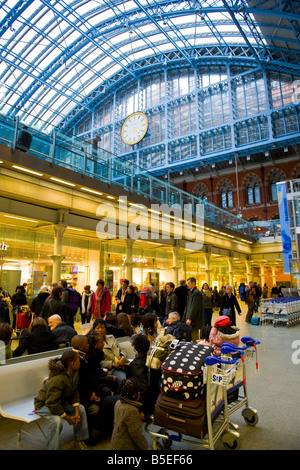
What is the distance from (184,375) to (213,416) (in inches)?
24.6

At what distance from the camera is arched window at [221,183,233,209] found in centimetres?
3937

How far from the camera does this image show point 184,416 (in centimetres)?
304

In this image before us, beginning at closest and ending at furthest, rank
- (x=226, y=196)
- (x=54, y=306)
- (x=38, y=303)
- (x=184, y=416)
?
(x=184, y=416), (x=54, y=306), (x=38, y=303), (x=226, y=196)

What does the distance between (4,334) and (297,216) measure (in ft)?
59.8

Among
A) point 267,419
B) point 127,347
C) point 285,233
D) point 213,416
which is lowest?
point 267,419

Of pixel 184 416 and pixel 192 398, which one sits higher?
pixel 192 398

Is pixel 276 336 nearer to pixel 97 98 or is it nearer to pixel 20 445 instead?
pixel 20 445

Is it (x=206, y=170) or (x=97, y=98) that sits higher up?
(x=97, y=98)

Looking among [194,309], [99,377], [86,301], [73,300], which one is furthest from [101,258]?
[99,377]

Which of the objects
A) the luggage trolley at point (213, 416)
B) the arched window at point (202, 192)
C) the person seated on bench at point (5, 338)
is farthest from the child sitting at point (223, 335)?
the arched window at point (202, 192)

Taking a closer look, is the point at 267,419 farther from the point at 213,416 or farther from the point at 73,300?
the point at 73,300

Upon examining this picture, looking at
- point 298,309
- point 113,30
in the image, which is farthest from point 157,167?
point 298,309

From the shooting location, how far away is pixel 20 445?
3363 millimetres

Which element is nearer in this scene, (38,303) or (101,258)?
(38,303)
